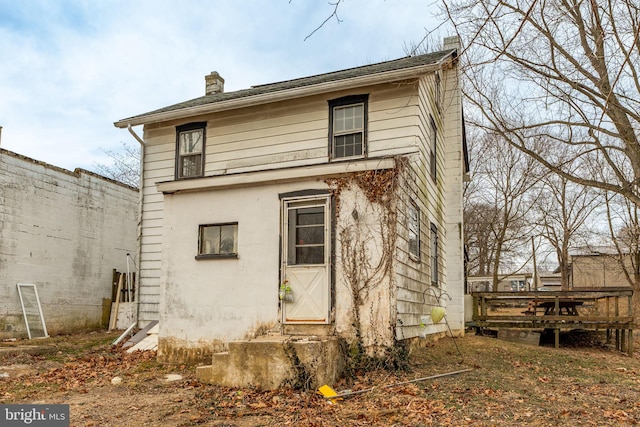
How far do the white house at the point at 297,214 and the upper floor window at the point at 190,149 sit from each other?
0.03m

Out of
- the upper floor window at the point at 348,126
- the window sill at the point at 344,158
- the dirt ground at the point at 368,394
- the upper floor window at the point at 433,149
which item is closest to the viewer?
the dirt ground at the point at 368,394

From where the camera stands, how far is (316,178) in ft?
31.6

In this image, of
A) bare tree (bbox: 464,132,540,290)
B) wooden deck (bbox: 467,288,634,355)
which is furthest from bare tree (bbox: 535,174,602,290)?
wooden deck (bbox: 467,288,634,355)

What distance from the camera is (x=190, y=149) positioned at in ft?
43.5

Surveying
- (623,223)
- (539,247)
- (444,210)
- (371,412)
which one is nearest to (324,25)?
(371,412)

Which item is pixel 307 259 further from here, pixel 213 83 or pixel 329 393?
pixel 213 83

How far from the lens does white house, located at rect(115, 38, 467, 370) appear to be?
9.13 meters

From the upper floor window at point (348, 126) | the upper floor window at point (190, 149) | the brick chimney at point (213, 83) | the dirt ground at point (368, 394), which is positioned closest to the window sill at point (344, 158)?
the upper floor window at point (348, 126)

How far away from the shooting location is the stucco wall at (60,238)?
13992 millimetres

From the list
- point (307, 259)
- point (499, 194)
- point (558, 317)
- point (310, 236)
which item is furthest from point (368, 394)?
point (499, 194)

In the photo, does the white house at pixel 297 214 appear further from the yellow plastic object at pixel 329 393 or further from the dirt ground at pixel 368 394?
the yellow plastic object at pixel 329 393

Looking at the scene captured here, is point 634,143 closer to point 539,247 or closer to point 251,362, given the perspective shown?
point 251,362

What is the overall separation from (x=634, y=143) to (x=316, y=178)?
6.08 meters

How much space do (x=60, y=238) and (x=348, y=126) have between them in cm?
981
